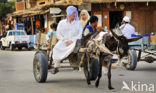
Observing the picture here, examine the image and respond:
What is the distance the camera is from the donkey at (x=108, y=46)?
7.61 m

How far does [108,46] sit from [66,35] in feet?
4.84

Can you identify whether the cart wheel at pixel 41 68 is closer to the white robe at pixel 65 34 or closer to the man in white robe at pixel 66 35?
the man in white robe at pixel 66 35

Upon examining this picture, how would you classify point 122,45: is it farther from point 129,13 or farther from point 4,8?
point 4,8

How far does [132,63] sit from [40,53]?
403 centimetres

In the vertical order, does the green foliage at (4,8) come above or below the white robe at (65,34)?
below

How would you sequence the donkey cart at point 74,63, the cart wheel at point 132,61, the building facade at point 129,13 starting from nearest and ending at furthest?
the donkey cart at point 74,63, the cart wheel at point 132,61, the building facade at point 129,13

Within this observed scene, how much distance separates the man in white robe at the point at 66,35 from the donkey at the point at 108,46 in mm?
863

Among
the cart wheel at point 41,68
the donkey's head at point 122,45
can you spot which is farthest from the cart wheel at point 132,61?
the donkey's head at point 122,45

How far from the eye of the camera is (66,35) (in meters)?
8.89

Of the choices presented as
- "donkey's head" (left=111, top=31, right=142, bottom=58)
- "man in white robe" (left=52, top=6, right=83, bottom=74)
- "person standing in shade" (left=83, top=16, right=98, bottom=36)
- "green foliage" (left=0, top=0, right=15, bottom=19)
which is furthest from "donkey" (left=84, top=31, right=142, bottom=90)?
"green foliage" (left=0, top=0, right=15, bottom=19)

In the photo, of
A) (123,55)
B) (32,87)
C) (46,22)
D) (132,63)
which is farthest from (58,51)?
(46,22)

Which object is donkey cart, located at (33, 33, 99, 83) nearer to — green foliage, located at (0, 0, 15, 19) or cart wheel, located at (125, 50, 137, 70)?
cart wheel, located at (125, 50, 137, 70)

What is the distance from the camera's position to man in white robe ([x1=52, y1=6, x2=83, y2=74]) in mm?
8680

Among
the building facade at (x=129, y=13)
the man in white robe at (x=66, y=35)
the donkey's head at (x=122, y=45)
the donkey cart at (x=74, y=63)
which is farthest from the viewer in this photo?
the building facade at (x=129, y=13)
